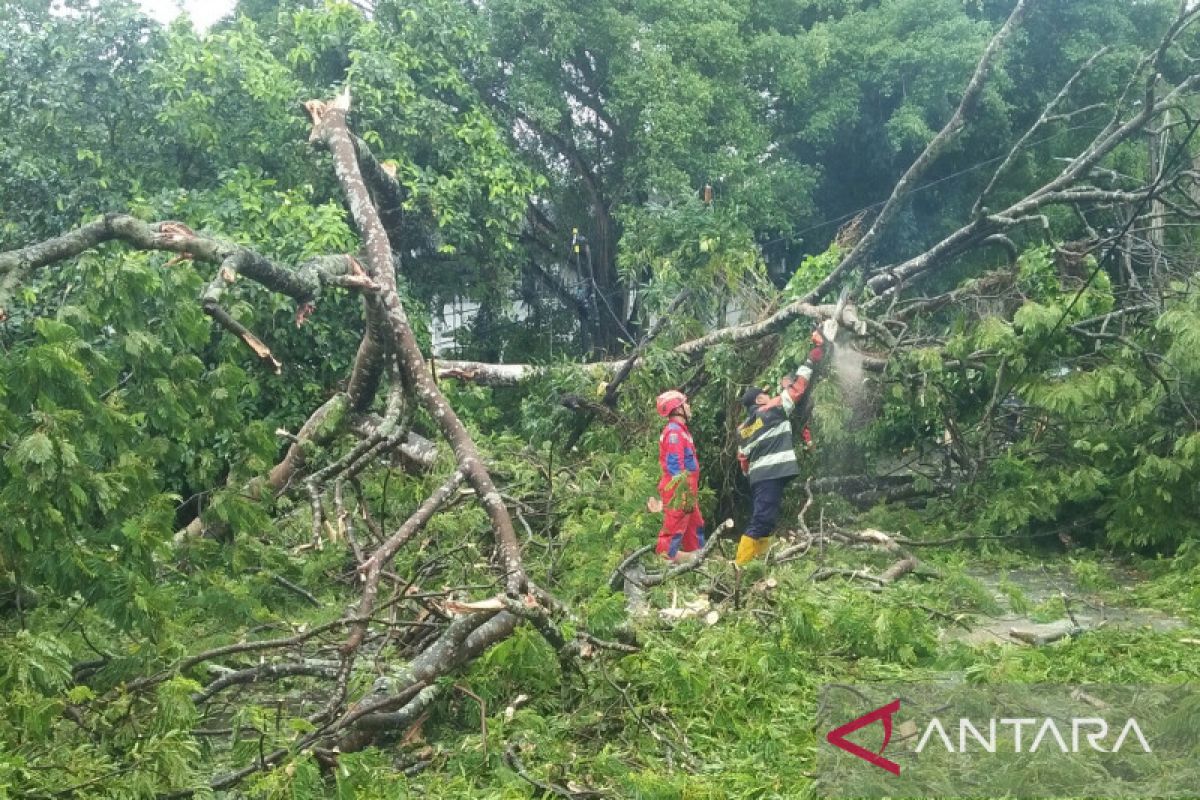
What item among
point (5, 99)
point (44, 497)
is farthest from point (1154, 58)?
point (5, 99)

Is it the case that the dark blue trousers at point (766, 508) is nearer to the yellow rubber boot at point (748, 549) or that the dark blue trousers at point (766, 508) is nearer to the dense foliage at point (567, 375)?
the yellow rubber boot at point (748, 549)

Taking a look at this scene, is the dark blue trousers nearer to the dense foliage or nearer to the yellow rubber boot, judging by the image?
the yellow rubber boot

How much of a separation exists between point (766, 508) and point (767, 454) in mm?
370

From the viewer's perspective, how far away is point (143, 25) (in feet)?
34.6

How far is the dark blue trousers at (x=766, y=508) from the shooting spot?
7.08 m

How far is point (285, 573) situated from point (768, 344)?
4.13 metres

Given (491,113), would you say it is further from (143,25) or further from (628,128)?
(143,25)

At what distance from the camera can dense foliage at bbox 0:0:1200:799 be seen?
3.96 meters

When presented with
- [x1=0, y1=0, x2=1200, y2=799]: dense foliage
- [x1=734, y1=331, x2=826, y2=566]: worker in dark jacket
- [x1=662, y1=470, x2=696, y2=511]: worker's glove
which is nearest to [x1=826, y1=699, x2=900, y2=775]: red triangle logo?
[x1=0, y1=0, x2=1200, y2=799]: dense foliage

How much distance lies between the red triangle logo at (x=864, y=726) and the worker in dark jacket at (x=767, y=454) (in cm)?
293

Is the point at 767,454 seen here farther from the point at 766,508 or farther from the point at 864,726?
the point at 864,726

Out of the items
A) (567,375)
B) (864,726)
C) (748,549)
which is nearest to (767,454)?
(748,549)

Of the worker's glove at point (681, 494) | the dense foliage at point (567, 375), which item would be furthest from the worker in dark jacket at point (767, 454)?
the worker's glove at point (681, 494)

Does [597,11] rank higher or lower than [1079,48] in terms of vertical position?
higher
